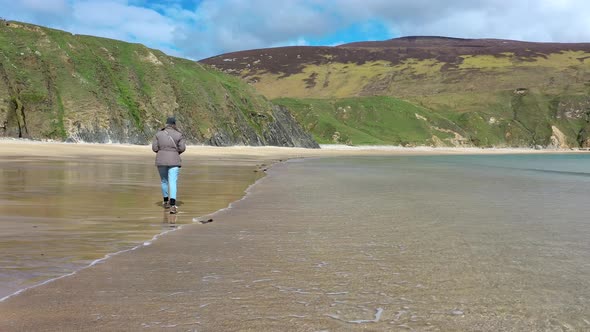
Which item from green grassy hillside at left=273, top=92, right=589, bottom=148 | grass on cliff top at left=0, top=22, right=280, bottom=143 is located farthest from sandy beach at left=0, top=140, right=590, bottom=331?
green grassy hillside at left=273, top=92, right=589, bottom=148

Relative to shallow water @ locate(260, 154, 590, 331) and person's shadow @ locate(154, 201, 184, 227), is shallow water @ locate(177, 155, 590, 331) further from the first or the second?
person's shadow @ locate(154, 201, 184, 227)

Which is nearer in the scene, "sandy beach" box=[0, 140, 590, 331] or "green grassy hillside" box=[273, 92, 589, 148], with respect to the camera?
"sandy beach" box=[0, 140, 590, 331]

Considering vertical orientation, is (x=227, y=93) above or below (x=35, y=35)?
below

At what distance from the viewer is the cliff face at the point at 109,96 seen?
2293 inches

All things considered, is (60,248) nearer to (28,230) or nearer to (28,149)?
(28,230)

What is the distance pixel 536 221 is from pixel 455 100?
16935 centimetres

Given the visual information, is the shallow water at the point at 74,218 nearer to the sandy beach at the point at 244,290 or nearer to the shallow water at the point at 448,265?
the sandy beach at the point at 244,290

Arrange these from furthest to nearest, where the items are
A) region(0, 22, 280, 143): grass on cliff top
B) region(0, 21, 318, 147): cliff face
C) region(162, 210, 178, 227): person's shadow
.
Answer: region(0, 22, 280, 143): grass on cliff top
region(0, 21, 318, 147): cliff face
region(162, 210, 178, 227): person's shadow

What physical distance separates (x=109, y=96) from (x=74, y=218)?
198 feet

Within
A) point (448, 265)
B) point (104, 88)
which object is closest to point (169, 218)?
point (448, 265)

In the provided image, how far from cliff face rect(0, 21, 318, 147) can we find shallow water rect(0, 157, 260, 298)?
44.5 meters

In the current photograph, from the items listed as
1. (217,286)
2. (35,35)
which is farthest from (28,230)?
(35,35)

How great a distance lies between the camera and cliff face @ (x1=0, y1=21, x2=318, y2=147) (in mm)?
58250

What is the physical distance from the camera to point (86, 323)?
161 inches
